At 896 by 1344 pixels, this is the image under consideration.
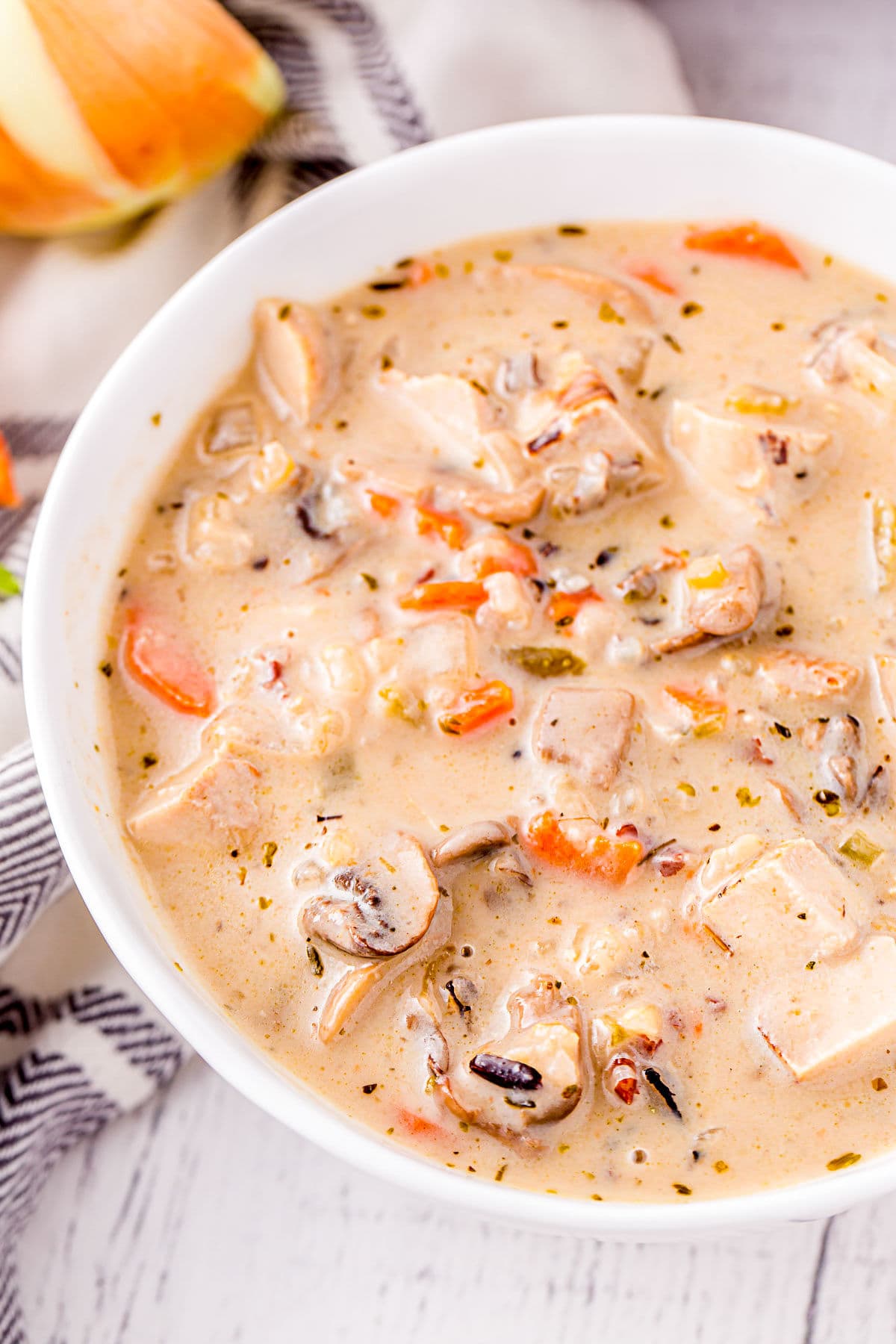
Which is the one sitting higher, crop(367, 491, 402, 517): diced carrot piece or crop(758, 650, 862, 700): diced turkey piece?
crop(367, 491, 402, 517): diced carrot piece

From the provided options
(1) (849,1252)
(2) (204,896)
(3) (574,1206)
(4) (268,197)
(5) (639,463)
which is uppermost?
(4) (268,197)

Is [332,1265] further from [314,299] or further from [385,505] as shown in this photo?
[314,299]

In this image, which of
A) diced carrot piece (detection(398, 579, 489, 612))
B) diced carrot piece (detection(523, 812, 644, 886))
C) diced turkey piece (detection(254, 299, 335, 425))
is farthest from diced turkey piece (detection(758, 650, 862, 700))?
diced turkey piece (detection(254, 299, 335, 425))

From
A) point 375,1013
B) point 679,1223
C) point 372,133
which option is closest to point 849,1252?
point 679,1223

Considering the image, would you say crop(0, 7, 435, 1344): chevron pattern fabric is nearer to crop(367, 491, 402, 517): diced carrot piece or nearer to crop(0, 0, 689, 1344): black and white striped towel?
crop(0, 0, 689, 1344): black and white striped towel

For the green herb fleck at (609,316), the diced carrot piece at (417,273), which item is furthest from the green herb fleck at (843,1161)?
the diced carrot piece at (417,273)

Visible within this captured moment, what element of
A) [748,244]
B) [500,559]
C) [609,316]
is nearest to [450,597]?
[500,559]

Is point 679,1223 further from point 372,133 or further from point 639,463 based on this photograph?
point 372,133

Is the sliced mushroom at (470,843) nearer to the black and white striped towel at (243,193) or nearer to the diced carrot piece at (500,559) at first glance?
the diced carrot piece at (500,559)

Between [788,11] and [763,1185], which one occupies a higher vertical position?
[788,11]
